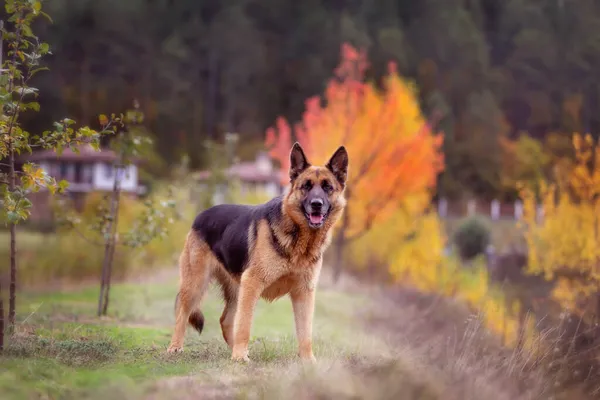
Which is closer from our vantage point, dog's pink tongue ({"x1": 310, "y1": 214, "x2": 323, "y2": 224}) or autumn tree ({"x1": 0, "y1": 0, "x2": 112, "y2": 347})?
autumn tree ({"x1": 0, "y1": 0, "x2": 112, "y2": 347})

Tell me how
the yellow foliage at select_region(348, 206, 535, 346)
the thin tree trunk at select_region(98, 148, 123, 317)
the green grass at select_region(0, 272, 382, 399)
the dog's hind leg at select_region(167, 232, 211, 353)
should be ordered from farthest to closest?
Result: the yellow foliage at select_region(348, 206, 535, 346) < the thin tree trunk at select_region(98, 148, 123, 317) < the dog's hind leg at select_region(167, 232, 211, 353) < the green grass at select_region(0, 272, 382, 399)

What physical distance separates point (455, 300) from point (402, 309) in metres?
2.67

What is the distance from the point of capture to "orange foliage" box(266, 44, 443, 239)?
75.1 feet

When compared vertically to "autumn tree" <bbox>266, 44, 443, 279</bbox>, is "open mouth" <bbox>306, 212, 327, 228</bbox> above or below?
below

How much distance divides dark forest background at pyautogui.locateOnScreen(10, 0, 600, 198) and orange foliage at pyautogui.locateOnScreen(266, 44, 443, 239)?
24.1 m

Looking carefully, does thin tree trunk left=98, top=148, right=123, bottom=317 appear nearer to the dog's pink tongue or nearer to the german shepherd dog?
the german shepherd dog

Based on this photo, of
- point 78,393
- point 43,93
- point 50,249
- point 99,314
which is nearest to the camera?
point 78,393

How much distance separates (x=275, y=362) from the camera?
26.0ft

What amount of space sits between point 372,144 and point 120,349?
50.8ft

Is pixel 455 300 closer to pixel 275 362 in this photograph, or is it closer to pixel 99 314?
pixel 99 314

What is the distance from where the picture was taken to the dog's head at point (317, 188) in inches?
299

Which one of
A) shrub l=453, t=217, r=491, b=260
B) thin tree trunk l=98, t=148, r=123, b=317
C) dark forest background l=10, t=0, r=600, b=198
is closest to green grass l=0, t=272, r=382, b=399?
thin tree trunk l=98, t=148, r=123, b=317

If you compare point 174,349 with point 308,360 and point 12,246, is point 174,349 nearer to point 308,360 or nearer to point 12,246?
A: point 308,360

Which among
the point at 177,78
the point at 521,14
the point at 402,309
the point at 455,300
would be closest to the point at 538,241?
the point at 455,300
